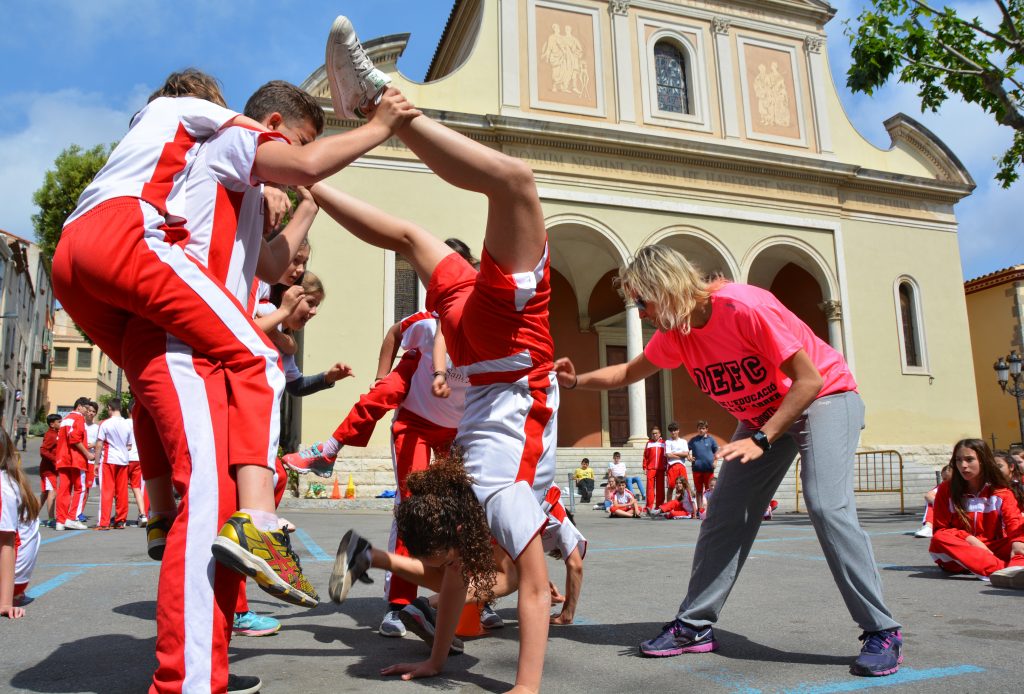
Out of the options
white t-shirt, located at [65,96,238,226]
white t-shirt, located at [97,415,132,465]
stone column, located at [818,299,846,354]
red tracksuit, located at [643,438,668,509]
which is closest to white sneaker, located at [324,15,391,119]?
white t-shirt, located at [65,96,238,226]

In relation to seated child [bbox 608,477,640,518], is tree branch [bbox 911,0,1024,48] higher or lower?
higher

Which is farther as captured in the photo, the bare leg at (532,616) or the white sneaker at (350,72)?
the bare leg at (532,616)

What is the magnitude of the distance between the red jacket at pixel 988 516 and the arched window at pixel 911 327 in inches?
753

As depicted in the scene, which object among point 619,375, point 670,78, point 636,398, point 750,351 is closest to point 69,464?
point 619,375

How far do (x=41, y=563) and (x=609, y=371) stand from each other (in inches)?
204

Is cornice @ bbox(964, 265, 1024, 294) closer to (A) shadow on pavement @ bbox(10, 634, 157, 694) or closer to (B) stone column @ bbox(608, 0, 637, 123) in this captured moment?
(B) stone column @ bbox(608, 0, 637, 123)

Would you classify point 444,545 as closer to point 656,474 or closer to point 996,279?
point 656,474

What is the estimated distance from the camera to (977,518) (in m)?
5.35

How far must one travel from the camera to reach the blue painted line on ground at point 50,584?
172 inches

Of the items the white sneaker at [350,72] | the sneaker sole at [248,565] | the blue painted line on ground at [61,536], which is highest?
the white sneaker at [350,72]

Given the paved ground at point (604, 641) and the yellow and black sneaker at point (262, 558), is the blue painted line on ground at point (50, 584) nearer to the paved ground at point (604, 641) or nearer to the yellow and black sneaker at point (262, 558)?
the paved ground at point (604, 641)

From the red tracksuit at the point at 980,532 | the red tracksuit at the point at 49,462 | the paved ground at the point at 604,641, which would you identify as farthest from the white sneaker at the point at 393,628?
the red tracksuit at the point at 49,462

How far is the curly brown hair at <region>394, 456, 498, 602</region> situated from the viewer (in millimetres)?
2482

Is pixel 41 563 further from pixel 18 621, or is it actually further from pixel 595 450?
pixel 595 450
